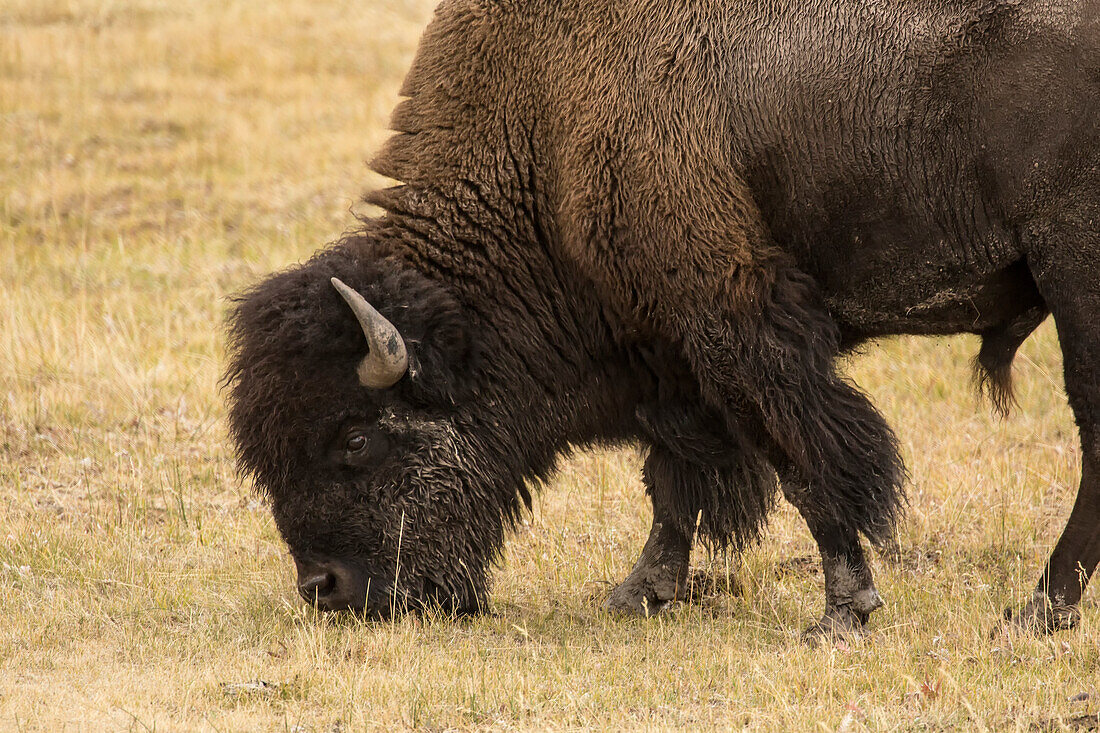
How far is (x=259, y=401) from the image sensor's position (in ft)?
16.0

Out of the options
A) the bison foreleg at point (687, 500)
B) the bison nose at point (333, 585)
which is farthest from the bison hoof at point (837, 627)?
the bison nose at point (333, 585)

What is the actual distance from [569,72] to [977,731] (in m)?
2.82

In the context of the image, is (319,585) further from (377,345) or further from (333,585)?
(377,345)

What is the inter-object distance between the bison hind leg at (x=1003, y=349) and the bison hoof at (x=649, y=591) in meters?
1.60

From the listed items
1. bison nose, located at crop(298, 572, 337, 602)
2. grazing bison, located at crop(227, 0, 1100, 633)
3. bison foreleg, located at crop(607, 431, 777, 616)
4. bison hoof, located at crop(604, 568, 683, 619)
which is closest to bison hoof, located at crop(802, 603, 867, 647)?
grazing bison, located at crop(227, 0, 1100, 633)

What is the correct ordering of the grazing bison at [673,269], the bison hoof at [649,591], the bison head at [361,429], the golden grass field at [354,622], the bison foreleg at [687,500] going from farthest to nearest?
the bison hoof at [649,591], the bison foreleg at [687,500], the bison head at [361,429], the grazing bison at [673,269], the golden grass field at [354,622]

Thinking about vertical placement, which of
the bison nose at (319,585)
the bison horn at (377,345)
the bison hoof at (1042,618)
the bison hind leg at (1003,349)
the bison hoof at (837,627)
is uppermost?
the bison hind leg at (1003,349)

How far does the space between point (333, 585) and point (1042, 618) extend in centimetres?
280

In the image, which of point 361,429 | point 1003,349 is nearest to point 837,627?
point 1003,349

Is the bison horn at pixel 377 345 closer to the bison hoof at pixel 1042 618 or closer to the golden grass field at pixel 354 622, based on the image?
the golden grass field at pixel 354 622

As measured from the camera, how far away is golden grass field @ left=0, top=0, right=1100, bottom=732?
13.8ft

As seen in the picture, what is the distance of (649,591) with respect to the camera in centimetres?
568

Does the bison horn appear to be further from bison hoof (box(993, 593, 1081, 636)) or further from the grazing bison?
bison hoof (box(993, 593, 1081, 636))

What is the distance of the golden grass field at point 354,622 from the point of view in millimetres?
4207
